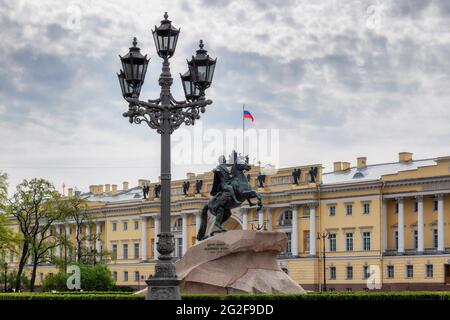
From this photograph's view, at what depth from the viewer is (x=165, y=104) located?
23547 millimetres

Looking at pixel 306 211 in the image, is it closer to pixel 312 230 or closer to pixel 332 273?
pixel 312 230

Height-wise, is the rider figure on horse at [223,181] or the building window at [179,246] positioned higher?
the rider figure on horse at [223,181]

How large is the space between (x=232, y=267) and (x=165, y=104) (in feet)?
34.9

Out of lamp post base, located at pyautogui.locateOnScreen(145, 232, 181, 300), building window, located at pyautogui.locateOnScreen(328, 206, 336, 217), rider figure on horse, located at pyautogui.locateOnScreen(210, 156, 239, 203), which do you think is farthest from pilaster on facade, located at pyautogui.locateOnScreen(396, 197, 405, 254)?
lamp post base, located at pyautogui.locateOnScreen(145, 232, 181, 300)

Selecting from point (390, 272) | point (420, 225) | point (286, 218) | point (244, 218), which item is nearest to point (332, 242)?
point (286, 218)

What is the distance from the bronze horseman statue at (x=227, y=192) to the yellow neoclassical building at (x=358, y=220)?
47.4 m

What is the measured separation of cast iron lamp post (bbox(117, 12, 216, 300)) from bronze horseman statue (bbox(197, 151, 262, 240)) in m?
10.7

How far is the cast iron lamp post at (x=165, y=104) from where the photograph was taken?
22.7 m

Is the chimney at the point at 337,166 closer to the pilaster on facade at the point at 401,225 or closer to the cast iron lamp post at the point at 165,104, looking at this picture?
the pilaster on facade at the point at 401,225

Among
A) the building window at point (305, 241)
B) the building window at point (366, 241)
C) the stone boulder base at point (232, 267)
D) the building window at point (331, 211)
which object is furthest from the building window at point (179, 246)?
the stone boulder base at point (232, 267)

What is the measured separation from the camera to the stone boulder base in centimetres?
3226
